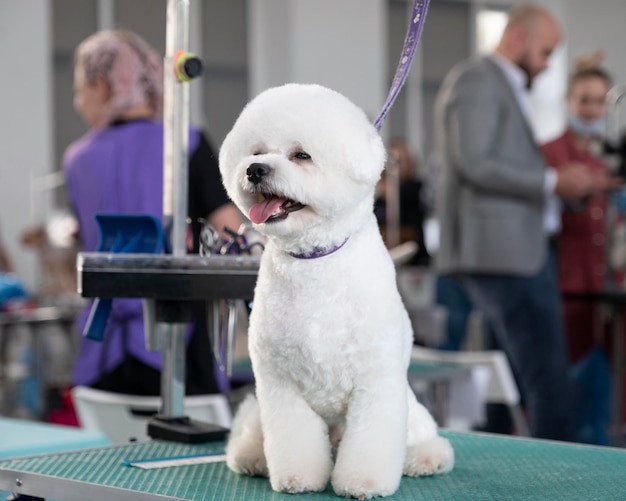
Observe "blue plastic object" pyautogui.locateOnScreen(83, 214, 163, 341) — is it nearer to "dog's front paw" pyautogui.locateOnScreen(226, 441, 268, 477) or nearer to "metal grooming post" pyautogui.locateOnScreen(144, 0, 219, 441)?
"metal grooming post" pyautogui.locateOnScreen(144, 0, 219, 441)

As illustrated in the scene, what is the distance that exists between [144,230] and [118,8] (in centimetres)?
746

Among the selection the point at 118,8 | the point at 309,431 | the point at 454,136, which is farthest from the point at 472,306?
the point at 118,8

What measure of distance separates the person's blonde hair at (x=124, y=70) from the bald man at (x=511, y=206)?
0.96 meters

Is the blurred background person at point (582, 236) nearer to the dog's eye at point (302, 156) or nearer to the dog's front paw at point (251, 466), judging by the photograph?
the dog's front paw at point (251, 466)

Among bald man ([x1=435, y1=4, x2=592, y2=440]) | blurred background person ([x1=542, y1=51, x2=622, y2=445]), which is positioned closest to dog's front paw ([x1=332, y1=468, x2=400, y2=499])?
bald man ([x1=435, y1=4, x2=592, y2=440])

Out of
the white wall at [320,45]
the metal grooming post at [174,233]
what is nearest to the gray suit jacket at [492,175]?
the metal grooming post at [174,233]

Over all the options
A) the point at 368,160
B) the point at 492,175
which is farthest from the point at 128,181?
the point at 368,160

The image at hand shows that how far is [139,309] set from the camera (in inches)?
90.7

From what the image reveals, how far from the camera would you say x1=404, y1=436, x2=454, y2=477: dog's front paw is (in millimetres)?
1271

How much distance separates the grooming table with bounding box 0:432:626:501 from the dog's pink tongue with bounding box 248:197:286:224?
29 cm

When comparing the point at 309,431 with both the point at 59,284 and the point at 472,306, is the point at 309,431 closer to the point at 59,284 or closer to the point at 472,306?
the point at 472,306

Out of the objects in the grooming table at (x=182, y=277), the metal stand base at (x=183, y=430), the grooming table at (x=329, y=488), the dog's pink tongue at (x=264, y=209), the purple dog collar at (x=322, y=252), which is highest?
the dog's pink tongue at (x=264, y=209)

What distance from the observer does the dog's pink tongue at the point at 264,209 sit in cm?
112

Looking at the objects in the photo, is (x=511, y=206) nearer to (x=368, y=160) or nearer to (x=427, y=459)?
(x=427, y=459)
